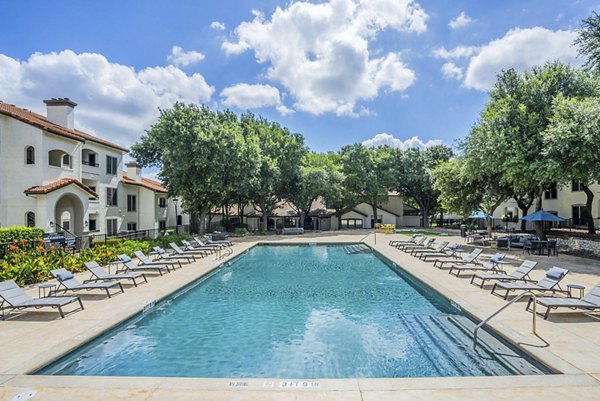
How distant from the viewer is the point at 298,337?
8.13 meters

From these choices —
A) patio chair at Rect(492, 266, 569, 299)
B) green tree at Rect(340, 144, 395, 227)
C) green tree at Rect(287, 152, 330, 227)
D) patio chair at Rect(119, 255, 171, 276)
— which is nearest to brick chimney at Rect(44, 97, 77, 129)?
patio chair at Rect(119, 255, 171, 276)

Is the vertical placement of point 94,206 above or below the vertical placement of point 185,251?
above

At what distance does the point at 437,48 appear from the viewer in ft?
65.6

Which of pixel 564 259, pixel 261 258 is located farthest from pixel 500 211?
pixel 261 258

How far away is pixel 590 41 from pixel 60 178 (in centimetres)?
3381

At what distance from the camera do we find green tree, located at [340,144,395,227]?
1754 inches

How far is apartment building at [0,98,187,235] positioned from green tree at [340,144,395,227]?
25.2m

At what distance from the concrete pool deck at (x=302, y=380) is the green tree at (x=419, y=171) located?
4065cm

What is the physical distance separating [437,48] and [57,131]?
2421cm

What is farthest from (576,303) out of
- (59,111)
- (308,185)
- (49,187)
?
(59,111)

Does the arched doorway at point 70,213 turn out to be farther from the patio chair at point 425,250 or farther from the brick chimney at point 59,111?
the patio chair at point 425,250

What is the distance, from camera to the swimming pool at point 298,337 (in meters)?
6.39

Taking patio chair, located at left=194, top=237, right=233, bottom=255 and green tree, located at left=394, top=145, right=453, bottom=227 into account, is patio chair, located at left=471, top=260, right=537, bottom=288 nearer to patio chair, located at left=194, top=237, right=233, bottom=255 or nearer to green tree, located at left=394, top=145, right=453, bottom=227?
patio chair, located at left=194, top=237, right=233, bottom=255

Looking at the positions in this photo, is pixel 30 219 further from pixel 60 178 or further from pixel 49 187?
pixel 60 178
